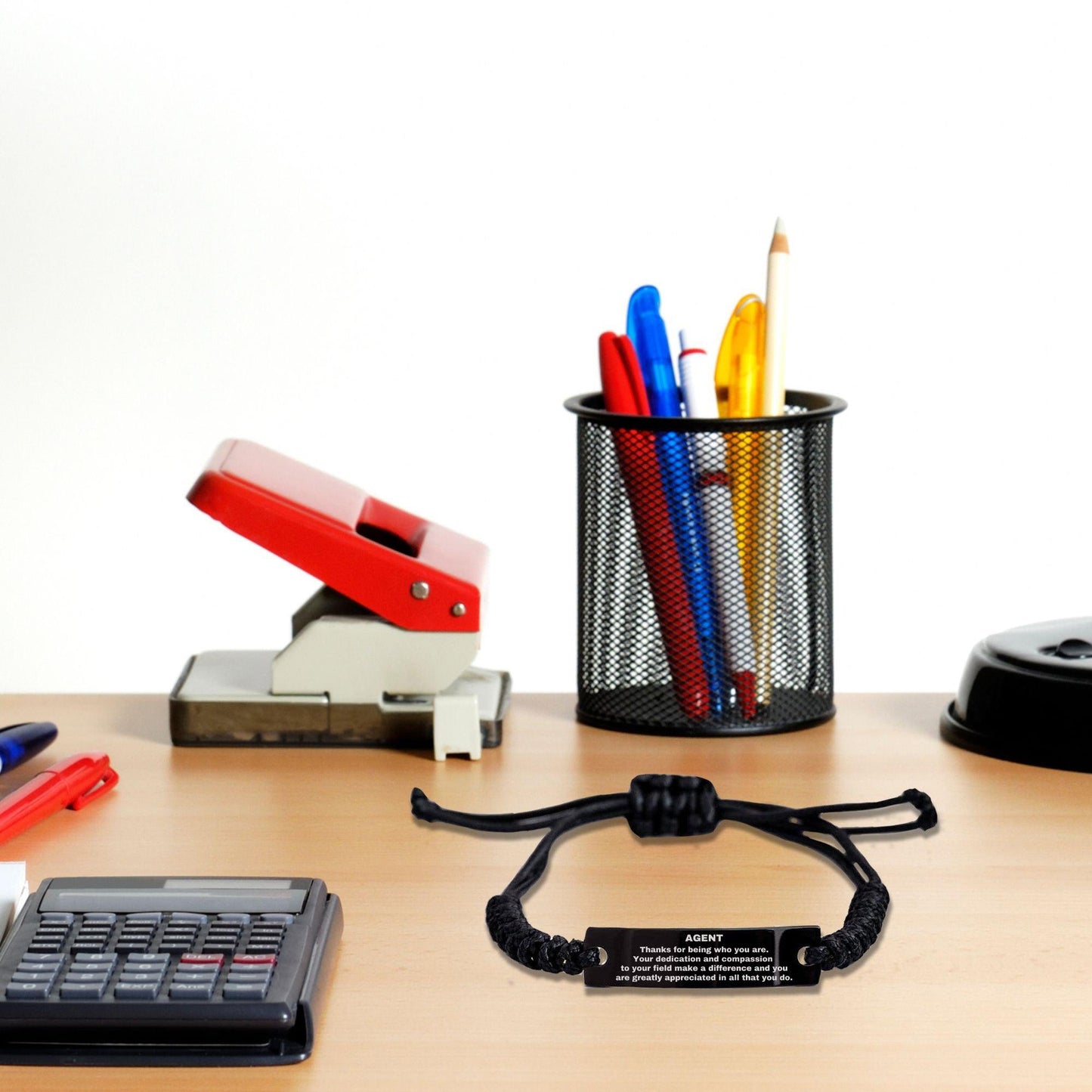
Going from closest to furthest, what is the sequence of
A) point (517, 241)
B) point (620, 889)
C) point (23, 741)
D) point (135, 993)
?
point (135, 993), point (620, 889), point (23, 741), point (517, 241)

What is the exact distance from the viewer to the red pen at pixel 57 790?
0.69m

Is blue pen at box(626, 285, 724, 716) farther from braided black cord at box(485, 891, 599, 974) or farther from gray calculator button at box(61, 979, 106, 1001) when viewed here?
gray calculator button at box(61, 979, 106, 1001)

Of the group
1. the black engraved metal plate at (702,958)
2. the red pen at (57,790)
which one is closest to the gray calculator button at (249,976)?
the black engraved metal plate at (702,958)

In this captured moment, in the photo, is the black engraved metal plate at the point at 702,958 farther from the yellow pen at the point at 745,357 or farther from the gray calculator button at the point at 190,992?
the yellow pen at the point at 745,357

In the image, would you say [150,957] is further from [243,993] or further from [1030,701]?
[1030,701]

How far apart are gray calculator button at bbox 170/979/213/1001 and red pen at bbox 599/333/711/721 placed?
0.42 metres

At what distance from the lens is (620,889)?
0.63 metres

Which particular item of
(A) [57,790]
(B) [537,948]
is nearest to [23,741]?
(A) [57,790]

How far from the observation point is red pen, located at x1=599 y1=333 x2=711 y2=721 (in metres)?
0.85

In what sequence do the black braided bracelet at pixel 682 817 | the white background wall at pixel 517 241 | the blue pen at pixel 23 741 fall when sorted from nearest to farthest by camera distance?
the black braided bracelet at pixel 682 817 < the blue pen at pixel 23 741 < the white background wall at pixel 517 241

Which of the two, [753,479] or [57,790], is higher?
[753,479]

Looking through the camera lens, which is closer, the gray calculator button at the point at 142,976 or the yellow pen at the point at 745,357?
the gray calculator button at the point at 142,976

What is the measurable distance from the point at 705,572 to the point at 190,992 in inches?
17.0

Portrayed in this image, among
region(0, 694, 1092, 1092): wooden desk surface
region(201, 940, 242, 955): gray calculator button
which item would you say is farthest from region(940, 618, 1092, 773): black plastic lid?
region(201, 940, 242, 955): gray calculator button
